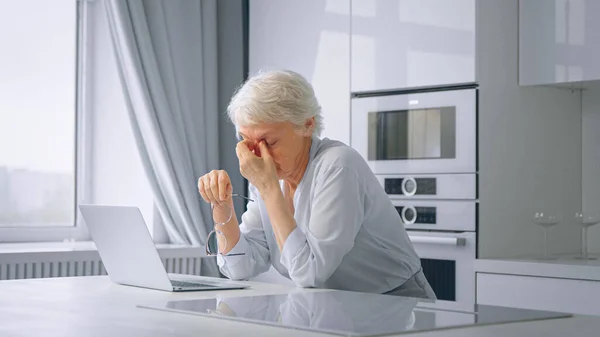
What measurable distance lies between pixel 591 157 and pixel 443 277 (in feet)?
2.82

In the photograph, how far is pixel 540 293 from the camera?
3.14 m

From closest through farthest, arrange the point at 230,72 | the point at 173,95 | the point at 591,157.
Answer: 1. the point at 591,157
2. the point at 173,95
3. the point at 230,72

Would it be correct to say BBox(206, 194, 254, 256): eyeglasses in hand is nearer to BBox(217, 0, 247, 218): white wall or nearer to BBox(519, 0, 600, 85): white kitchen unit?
BBox(519, 0, 600, 85): white kitchen unit

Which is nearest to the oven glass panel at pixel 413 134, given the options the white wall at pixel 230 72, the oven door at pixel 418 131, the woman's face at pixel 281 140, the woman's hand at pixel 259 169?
the oven door at pixel 418 131

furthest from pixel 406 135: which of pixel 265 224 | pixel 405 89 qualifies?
pixel 265 224

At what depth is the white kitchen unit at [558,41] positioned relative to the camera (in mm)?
3270

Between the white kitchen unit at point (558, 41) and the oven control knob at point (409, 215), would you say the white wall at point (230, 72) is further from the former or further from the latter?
the white kitchen unit at point (558, 41)

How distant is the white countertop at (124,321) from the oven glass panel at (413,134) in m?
1.47

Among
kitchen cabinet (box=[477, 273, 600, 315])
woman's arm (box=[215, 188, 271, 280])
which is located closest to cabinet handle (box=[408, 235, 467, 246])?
kitchen cabinet (box=[477, 273, 600, 315])

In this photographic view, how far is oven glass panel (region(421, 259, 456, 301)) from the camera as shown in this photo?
11.1ft

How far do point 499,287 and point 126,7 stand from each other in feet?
6.48

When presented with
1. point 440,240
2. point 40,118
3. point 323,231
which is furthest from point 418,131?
point 40,118

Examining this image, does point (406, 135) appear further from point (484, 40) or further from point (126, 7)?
point (126, 7)

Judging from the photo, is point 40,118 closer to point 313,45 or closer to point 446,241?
point 313,45
